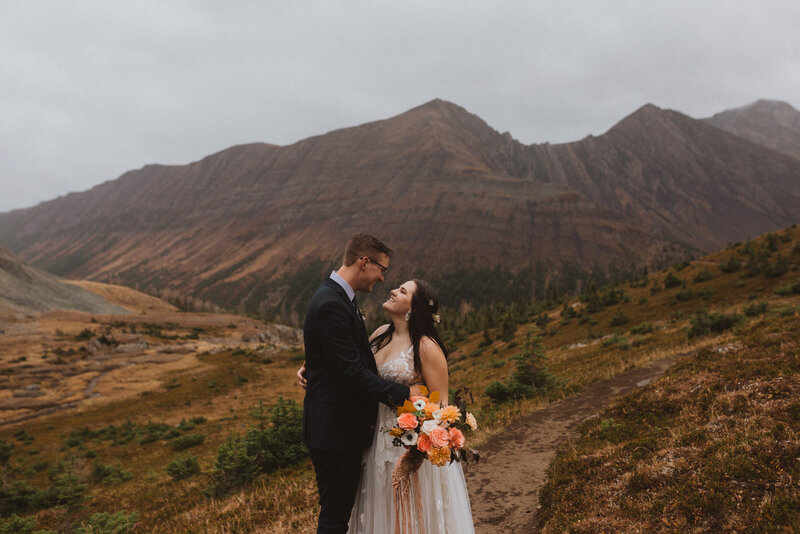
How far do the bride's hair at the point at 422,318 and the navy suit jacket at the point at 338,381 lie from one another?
534 millimetres

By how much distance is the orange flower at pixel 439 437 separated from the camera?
3.02 metres

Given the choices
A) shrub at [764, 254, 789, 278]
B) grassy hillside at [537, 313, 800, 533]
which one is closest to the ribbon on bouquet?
grassy hillside at [537, 313, 800, 533]


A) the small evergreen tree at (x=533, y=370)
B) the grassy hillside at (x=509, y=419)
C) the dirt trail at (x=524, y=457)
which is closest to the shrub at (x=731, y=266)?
the grassy hillside at (x=509, y=419)

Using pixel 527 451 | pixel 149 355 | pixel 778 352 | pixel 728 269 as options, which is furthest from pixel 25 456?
pixel 728 269

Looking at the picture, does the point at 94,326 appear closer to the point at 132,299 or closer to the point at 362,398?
the point at 132,299

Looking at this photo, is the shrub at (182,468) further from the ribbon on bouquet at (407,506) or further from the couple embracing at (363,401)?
the ribbon on bouquet at (407,506)

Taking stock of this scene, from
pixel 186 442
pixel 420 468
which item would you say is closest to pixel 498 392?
pixel 420 468

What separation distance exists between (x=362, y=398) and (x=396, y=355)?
24.2 inches

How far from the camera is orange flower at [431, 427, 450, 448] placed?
3.02 meters

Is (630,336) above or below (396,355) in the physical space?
below

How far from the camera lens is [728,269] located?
1115 inches

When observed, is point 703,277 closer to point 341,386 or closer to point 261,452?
point 261,452

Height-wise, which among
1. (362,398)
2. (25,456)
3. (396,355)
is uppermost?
(396,355)

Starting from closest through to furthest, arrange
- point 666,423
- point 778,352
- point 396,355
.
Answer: point 396,355
point 666,423
point 778,352
